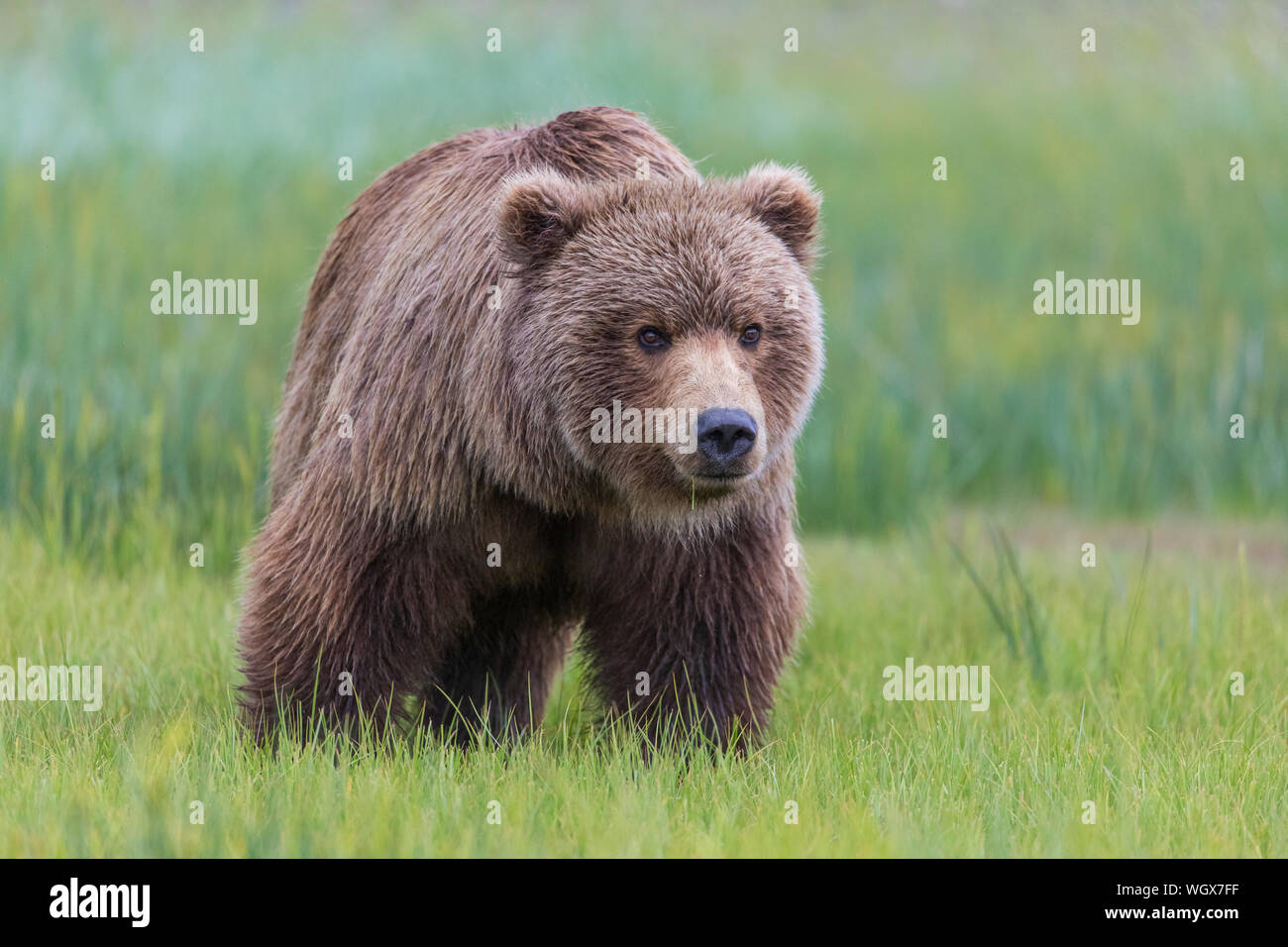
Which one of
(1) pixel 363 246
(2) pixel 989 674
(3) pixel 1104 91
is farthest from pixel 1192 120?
(1) pixel 363 246

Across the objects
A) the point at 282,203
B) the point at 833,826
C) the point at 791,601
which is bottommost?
the point at 833,826

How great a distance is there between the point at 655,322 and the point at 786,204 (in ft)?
2.13

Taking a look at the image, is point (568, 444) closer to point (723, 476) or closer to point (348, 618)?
point (723, 476)

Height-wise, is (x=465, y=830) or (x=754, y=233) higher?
(x=754, y=233)

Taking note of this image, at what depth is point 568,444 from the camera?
474 cm

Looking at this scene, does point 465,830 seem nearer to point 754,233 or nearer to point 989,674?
point 754,233

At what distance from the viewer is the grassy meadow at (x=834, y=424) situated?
452cm

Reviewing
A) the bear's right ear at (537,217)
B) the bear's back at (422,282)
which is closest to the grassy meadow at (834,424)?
the bear's back at (422,282)

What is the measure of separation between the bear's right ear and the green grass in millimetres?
1463

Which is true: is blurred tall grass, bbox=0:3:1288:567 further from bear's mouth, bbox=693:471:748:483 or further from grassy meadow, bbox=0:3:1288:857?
bear's mouth, bbox=693:471:748:483

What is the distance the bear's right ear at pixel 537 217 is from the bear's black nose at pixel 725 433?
2.59 ft

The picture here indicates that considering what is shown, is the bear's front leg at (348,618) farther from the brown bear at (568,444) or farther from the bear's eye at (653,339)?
the bear's eye at (653,339)

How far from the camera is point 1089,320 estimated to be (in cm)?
1090

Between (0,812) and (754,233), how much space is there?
8.48ft
